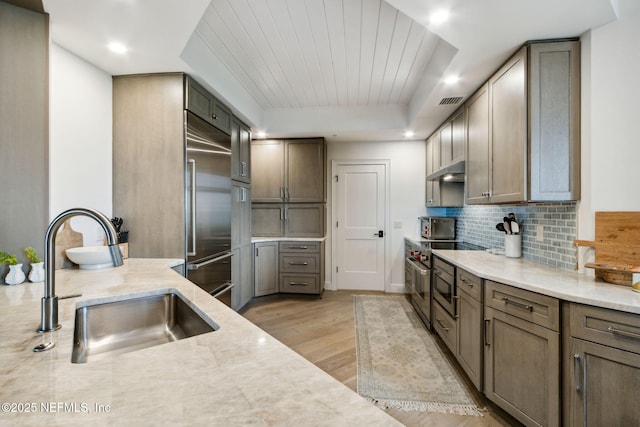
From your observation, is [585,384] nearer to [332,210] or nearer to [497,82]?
[497,82]

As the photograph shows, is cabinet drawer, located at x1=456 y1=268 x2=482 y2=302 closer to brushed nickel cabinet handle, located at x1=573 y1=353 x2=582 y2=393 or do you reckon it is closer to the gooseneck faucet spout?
brushed nickel cabinet handle, located at x1=573 y1=353 x2=582 y2=393

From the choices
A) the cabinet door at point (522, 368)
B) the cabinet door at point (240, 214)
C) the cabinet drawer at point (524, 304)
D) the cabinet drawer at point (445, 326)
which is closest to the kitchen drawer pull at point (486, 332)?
the cabinet door at point (522, 368)

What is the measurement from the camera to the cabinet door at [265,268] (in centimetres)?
396

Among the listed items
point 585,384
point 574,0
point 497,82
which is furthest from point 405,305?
point 574,0

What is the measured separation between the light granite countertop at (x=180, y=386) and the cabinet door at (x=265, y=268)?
306 centimetres

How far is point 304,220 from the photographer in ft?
14.1

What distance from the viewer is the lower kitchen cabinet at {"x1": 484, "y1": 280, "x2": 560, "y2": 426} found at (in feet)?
4.70

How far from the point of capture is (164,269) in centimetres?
182

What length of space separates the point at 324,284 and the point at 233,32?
142 inches

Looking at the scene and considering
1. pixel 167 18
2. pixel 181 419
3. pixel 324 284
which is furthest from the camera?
pixel 324 284

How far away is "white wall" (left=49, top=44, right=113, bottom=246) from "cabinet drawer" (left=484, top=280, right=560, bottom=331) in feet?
9.41

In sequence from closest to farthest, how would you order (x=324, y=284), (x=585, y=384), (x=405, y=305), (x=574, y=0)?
(x=585, y=384) → (x=574, y=0) → (x=405, y=305) → (x=324, y=284)

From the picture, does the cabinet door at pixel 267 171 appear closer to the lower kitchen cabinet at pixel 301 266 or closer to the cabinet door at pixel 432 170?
the lower kitchen cabinet at pixel 301 266

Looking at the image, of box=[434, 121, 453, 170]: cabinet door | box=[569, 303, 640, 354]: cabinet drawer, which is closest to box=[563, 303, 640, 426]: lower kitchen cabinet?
box=[569, 303, 640, 354]: cabinet drawer
